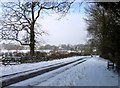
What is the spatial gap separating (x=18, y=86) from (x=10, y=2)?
1405 inches

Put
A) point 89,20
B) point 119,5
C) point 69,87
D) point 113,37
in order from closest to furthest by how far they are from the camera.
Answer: point 69,87 < point 119,5 < point 113,37 < point 89,20

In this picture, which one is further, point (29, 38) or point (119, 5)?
point (29, 38)

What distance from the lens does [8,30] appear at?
49.6 metres

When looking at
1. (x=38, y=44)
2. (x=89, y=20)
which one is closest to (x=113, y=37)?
(x=38, y=44)

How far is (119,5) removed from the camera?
1933cm

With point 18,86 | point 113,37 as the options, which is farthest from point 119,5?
point 18,86

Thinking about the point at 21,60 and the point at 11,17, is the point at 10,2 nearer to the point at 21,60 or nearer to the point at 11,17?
the point at 11,17

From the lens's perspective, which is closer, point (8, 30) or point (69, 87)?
point (69, 87)

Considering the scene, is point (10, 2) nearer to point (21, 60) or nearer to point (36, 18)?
point (36, 18)

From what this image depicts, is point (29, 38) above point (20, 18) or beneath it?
beneath

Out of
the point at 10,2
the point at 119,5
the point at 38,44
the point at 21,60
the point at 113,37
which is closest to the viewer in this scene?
the point at 119,5

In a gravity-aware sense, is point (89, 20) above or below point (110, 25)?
above

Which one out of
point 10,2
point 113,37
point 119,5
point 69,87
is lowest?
point 69,87

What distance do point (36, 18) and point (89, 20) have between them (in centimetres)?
1857
